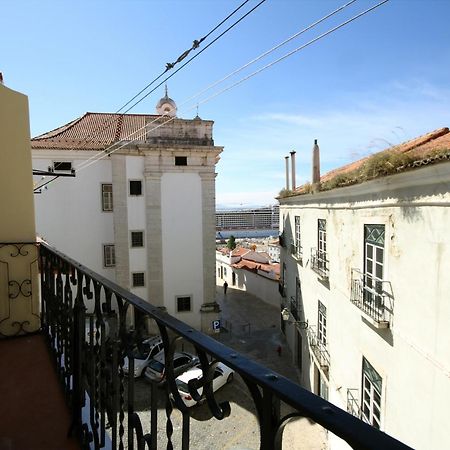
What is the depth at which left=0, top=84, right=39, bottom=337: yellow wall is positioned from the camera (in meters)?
3.44

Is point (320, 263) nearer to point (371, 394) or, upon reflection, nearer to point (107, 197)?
point (371, 394)

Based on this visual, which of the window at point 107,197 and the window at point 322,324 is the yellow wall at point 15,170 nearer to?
the window at point 322,324

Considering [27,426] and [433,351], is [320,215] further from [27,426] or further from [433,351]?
[27,426]

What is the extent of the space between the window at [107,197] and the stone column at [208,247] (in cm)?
466

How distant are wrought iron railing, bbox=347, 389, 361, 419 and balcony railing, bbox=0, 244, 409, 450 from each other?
647 centimetres

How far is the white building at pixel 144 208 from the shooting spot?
52.2 ft

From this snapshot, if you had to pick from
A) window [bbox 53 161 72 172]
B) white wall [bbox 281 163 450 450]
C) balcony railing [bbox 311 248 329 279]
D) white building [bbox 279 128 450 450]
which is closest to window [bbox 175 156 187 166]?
window [bbox 53 161 72 172]

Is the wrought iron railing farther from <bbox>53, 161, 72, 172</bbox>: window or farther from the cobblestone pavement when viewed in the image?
<bbox>53, 161, 72, 172</bbox>: window

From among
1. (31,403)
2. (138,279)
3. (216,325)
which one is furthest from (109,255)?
(31,403)

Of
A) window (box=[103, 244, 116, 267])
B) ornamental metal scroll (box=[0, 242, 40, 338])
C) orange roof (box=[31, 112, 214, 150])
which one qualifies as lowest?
window (box=[103, 244, 116, 267])

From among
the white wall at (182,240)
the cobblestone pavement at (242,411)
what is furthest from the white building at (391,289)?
the white wall at (182,240)

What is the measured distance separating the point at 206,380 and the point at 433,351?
490 centimetres

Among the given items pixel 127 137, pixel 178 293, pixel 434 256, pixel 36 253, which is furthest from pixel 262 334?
pixel 36 253

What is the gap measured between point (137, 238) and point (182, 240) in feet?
7.39
